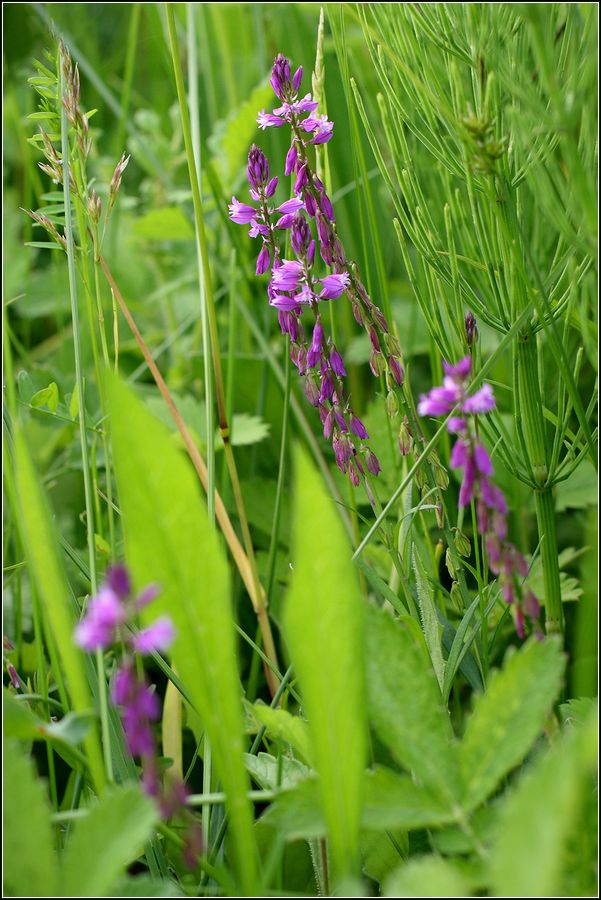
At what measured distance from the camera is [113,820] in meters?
0.44

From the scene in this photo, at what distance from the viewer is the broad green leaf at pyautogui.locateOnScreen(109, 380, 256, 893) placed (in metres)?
0.46

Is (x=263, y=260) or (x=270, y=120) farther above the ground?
(x=270, y=120)

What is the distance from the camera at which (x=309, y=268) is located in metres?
0.69

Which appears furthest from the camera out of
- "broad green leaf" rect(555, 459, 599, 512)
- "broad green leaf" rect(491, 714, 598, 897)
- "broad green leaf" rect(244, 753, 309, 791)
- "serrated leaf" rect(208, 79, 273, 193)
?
"serrated leaf" rect(208, 79, 273, 193)

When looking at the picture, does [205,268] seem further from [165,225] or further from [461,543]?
[165,225]

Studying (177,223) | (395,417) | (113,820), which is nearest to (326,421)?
(395,417)

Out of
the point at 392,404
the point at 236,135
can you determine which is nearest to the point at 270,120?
the point at 392,404

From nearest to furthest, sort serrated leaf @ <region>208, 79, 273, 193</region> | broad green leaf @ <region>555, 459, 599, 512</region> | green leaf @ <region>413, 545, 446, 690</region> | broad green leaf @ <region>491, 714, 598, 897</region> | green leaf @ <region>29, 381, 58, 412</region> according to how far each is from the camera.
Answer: broad green leaf @ <region>491, 714, 598, 897</region>
green leaf @ <region>413, 545, 446, 690</region>
green leaf @ <region>29, 381, 58, 412</region>
broad green leaf @ <region>555, 459, 599, 512</region>
serrated leaf @ <region>208, 79, 273, 193</region>

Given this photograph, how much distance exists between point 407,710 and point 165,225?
1215mm

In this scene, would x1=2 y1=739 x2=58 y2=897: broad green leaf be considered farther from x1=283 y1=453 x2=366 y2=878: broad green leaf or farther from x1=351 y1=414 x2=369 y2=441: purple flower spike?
x1=351 y1=414 x2=369 y2=441: purple flower spike

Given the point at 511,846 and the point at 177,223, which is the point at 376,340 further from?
the point at 177,223

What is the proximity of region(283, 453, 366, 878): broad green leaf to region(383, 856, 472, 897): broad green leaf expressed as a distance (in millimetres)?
38

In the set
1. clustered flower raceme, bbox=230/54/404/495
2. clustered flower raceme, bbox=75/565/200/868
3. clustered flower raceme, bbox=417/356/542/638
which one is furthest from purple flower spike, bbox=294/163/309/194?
clustered flower raceme, bbox=75/565/200/868

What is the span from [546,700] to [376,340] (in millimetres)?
327
